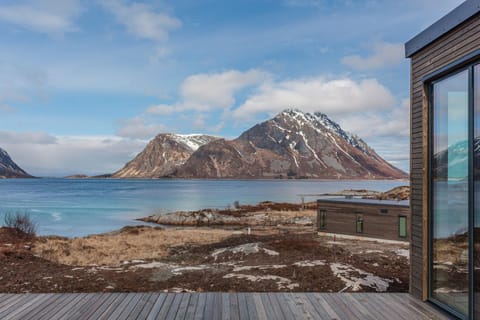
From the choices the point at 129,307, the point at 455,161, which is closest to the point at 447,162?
the point at 455,161

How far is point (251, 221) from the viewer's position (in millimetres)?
31594

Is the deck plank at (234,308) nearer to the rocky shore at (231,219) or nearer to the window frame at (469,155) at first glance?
the window frame at (469,155)

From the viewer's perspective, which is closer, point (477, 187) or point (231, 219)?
point (477, 187)

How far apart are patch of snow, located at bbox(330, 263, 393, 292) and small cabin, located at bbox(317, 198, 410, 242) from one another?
7.24 meters

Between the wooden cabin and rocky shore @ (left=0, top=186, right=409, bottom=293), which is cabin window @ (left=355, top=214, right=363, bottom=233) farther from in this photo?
the wooden cabin

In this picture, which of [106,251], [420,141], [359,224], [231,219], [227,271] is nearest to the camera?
[420,141]

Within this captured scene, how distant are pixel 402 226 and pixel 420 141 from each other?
11418 millimetres

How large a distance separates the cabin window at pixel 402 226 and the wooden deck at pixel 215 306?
10.9 metres

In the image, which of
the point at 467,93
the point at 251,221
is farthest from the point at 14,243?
the point at 251,221

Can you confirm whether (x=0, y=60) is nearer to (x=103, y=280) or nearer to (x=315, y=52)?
(x=315, y=52)

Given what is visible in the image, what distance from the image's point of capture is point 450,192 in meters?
4.64

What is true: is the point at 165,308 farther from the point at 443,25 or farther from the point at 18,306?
the point at 443,25

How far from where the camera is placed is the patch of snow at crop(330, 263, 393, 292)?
799 cm

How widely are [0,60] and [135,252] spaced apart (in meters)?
15.4
